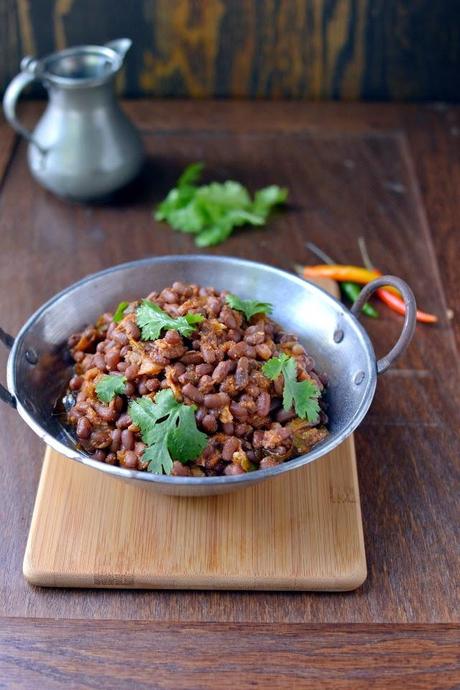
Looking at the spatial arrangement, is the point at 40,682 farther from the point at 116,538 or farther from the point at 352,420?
the point at 352,420

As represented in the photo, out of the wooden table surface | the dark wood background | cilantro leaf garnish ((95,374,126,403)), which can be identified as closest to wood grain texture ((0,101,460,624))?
the wooden table surface

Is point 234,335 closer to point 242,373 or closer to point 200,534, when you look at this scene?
point 242,373

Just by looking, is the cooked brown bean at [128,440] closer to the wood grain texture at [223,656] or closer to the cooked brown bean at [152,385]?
the cooked brown bean at [152,385]

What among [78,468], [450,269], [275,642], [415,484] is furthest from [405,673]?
[450,269]

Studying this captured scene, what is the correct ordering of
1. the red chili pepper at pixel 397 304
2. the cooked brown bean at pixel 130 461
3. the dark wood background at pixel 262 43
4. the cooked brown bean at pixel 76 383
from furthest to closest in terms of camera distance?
1. the dark wood background at pixel 262 43
2. the red chili pepper at pixel 397 304
3. the cooked brown bean at pixel 76 383
4. the cooked brown bean at pixel 130 461

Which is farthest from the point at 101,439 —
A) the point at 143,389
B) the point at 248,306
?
the point at 248,306

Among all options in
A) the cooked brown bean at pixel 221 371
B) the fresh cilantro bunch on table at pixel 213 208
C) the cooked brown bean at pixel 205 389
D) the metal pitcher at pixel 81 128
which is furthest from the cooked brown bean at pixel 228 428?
the metal pitcher at pixel 81 128
